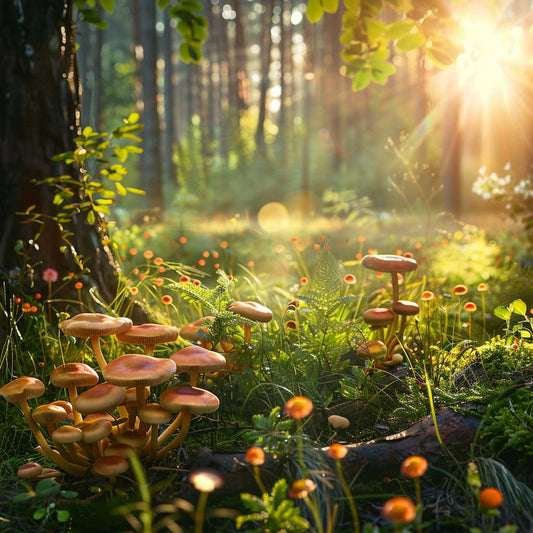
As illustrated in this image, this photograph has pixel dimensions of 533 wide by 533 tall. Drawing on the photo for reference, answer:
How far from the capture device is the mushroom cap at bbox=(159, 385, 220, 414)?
2.29 meters

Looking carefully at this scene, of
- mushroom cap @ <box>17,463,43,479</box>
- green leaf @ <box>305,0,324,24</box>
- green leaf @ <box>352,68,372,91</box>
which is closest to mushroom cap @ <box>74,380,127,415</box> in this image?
mushroom cap @ <box>17,463,43,479</box>

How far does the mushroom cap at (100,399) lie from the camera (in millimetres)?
2287

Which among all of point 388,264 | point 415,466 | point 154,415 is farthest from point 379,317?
point 415,466

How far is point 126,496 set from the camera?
2367mm

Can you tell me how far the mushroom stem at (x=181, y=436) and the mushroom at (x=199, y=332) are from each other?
0.47 m

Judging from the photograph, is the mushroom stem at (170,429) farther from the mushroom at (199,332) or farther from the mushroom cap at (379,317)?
the mushroom cap at (379,317)

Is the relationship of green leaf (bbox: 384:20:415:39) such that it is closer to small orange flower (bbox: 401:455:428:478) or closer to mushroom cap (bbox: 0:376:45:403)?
small orange flower (bbox: 401:455:428:478)

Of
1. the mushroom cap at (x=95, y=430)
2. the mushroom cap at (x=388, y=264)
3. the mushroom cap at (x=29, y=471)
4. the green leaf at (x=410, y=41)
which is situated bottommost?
the mushroom cap at (x=29, y=471)

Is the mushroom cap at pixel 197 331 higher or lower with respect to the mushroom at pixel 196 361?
lower

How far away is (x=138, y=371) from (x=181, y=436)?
0.46 m

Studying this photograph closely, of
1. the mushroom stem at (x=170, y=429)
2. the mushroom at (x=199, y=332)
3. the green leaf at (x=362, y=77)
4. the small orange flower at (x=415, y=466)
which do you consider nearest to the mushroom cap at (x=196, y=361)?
the mushroom stem at (x=170, y=429)

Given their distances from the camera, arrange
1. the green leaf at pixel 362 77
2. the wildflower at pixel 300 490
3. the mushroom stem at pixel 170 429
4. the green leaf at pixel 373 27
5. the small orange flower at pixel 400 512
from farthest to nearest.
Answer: the green leaf at pixel 362 77 → the green leaf at pixel 373 27 → the mushroom stem at pixel 170 429 → the wildflower at pixel 300 490 → the small orange flower at pixel 400 512

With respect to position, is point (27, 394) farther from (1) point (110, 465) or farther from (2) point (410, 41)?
(2) point (410, 41)

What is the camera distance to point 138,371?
2238 millimetres
